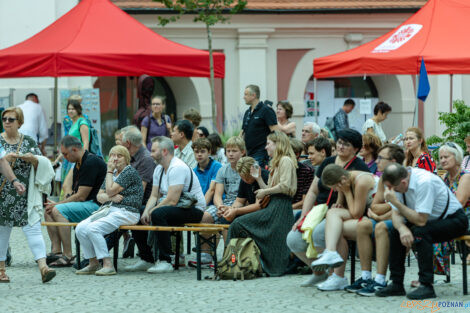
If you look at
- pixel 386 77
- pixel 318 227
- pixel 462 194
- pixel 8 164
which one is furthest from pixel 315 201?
pixel 386 77

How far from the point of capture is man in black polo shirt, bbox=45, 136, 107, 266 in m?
10.4

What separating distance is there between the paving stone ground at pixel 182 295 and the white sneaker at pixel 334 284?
103 mm

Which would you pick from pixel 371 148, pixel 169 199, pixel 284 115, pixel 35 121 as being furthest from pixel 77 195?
pixel 35 121

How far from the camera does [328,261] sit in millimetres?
8062

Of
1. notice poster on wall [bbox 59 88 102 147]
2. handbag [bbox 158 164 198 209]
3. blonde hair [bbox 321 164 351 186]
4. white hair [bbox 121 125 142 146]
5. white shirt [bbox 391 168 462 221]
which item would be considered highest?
notice poster on wall [bbox 59 88 102 147]

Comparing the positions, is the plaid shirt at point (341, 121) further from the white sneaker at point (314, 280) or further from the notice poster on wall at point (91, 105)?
the white sneaker at point (314, 280)

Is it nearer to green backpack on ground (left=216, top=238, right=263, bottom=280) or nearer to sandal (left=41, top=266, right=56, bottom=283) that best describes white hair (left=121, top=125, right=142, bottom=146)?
green backpack on ground (left=216, top=238, right=263, bottom=280)

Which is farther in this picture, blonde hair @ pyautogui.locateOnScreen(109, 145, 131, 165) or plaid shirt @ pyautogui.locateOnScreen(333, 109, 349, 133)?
plaid shirt @ pyautogui.locateOnScreen(333, 109, 349, 133)

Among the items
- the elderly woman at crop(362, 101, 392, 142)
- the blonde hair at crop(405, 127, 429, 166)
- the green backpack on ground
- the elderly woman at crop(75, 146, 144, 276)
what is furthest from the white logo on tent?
the green backpack on ground

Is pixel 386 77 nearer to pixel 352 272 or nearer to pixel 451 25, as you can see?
pixel 451 25

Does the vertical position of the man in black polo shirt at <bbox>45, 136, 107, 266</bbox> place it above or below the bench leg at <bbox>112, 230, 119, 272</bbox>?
above

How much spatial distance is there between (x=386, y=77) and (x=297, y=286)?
16.2 m

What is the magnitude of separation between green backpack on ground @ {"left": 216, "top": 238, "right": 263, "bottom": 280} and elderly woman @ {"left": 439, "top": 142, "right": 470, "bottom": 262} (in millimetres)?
1987

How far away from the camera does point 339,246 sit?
329 inches
